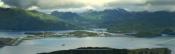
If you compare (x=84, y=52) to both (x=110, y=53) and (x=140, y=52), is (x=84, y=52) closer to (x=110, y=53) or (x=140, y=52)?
(x=110, y=53)

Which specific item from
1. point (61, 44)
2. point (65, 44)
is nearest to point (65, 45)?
point (65, 44)

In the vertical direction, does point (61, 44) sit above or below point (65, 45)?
above

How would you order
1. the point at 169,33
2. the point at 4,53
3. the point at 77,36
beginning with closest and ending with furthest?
the point at 4,53
the point at 77,36
the point at 169,33

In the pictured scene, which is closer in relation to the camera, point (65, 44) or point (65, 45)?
point (65, 45)

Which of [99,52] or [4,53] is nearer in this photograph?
[99,52]

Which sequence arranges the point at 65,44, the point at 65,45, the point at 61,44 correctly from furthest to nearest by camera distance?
the point at 61,44
the point at 65,44
the point at 65,45

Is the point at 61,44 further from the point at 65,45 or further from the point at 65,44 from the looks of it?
the point at 65,45

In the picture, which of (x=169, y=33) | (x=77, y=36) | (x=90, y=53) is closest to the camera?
(x=90, y=53)

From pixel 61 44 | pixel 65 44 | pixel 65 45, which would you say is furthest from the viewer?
pixel 61 44

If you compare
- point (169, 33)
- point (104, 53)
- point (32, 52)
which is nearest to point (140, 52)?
point (104, 53)

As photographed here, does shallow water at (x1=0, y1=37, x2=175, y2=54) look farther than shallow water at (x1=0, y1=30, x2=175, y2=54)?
No

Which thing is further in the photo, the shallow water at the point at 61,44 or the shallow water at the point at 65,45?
the shallow water at the point at 65,45
